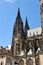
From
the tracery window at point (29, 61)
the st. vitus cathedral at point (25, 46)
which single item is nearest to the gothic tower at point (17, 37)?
the st. vitus cathedral at point (25, 46)

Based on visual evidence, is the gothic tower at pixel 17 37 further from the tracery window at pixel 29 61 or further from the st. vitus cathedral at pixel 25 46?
the tracery window at pixel 29 61

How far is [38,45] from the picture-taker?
6266cm

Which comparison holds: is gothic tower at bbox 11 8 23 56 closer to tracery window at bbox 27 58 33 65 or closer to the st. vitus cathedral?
the st. vitus cathedral

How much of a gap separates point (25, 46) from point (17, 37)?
383cm

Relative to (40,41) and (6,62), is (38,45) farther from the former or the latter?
(6,62)

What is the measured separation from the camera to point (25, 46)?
63.9 meters

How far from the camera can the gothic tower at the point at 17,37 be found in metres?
64.8

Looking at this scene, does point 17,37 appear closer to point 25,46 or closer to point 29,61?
point 25,46

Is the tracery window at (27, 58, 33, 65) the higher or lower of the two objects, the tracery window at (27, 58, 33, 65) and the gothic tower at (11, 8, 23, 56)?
the lower

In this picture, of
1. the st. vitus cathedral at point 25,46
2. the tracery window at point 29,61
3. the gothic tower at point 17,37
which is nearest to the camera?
the st. vitus cathedral at point 25,46

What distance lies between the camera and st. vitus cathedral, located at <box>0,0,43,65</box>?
58.8m

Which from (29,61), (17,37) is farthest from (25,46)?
(29,61)

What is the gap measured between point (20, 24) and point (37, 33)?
6.29m

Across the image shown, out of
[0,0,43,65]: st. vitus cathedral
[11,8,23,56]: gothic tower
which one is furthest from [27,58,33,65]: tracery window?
[11,8,23,56]: gothic tower
